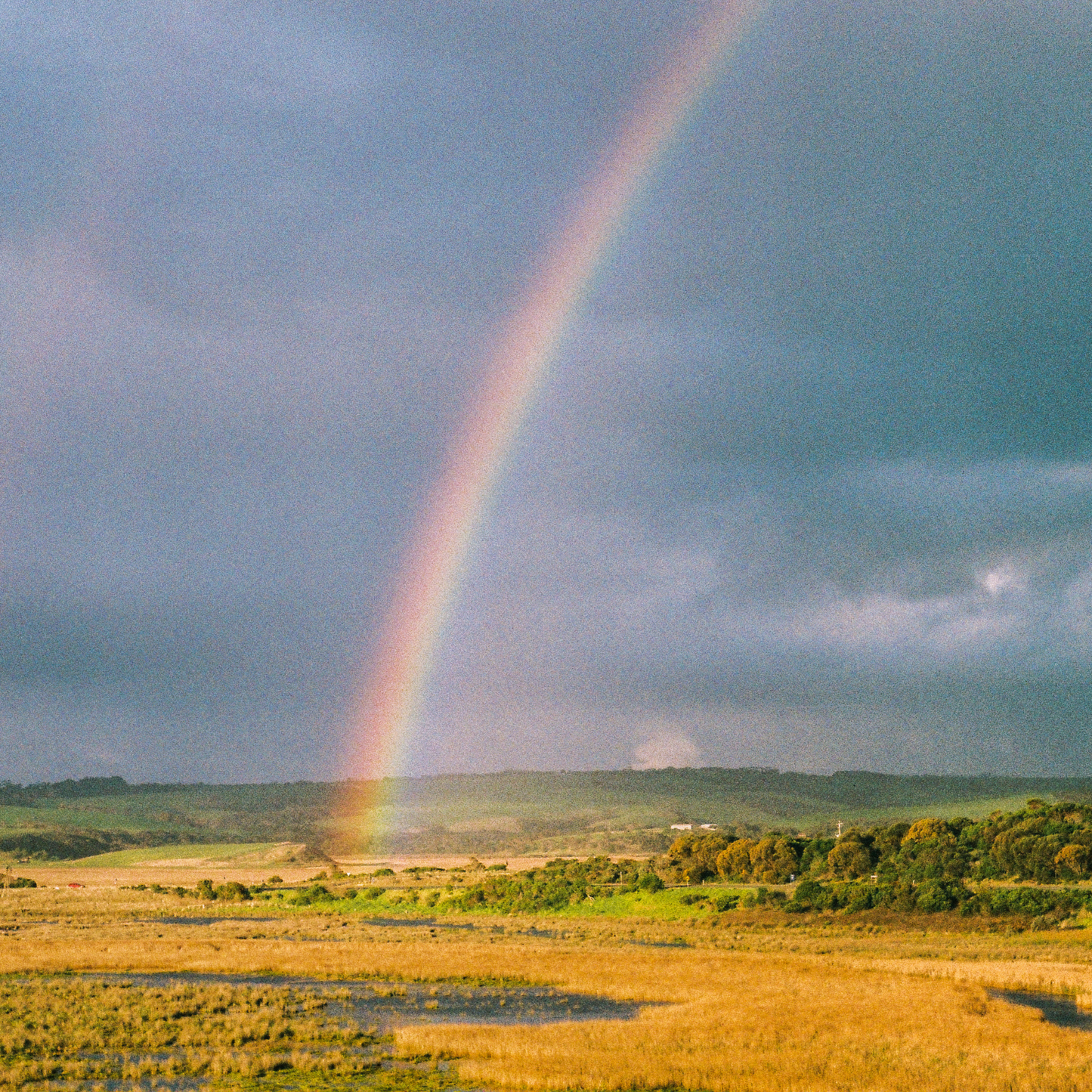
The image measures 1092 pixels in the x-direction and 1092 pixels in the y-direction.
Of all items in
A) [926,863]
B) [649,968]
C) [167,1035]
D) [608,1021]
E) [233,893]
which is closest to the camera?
[167,1035]

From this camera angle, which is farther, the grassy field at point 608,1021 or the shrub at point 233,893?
the shrub at point 233,893

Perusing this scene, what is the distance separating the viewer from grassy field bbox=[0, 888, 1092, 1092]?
37688 millimetres

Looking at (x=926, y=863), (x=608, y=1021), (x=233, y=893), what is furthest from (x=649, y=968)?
(x=233, y=893)

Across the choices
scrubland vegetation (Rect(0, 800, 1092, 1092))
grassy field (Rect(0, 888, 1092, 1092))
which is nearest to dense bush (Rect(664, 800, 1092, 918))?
scrubland vegetation (Rect(0, 800, 1092, 1092))

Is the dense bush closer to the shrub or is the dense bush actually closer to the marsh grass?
the shrub

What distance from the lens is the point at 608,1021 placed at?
4869 cm

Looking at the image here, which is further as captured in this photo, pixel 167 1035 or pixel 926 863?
pixel 926 863

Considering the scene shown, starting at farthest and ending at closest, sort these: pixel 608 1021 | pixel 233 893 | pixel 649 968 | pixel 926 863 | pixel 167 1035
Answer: pixel 233 893 → pixel 926 863 → pixel 649 968 → pixel 608 1021 → pixel 167 1035

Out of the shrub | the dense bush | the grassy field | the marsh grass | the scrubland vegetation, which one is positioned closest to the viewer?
the grassy field

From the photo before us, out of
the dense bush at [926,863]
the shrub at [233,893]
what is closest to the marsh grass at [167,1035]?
the dense bush at [926,863]

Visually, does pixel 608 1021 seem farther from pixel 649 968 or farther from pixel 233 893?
pixel 233 893

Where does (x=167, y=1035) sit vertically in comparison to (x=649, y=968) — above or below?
above

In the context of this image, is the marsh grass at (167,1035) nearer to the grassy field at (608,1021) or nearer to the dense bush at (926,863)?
the grassy field at (608,1021)

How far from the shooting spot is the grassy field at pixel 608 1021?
124ft
